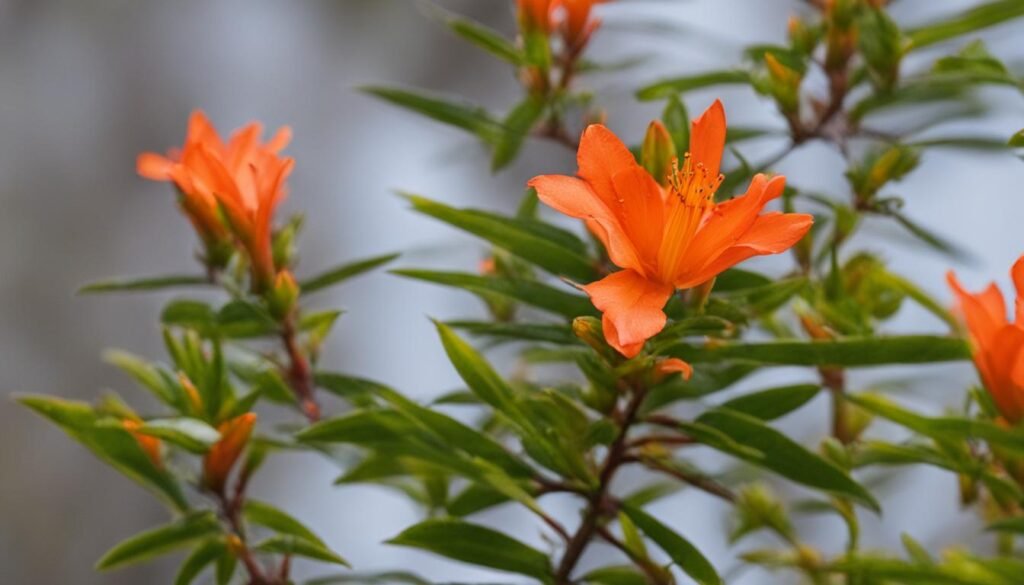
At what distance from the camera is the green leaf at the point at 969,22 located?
70 cm

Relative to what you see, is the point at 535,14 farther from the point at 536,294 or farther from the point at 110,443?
the point at 110,443

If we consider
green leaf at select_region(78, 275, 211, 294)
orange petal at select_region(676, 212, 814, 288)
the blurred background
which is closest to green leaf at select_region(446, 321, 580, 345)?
orange petal at select_region(676, 212, 814, 288)

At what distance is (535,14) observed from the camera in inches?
28.9

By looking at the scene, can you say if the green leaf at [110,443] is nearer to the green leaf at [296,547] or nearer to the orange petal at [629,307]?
the green leaf at [296,547]

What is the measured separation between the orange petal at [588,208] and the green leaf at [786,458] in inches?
4.8

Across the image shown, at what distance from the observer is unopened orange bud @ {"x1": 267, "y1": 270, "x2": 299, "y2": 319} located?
2.21 ft

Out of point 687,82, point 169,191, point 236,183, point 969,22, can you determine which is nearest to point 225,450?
point 236,183

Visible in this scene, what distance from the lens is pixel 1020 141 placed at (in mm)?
506

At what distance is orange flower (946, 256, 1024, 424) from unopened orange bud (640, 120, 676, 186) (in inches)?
6.0

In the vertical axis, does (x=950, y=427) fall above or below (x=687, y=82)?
below

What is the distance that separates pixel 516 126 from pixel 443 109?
0.05 meters

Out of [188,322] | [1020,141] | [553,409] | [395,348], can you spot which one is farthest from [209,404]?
[395,348]

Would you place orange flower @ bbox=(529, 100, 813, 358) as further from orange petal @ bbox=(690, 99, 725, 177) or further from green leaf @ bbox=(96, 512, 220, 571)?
green leaf @ bbox=(96, 512, 220, 571)

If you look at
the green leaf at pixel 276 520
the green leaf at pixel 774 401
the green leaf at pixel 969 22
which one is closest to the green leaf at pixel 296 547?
the green leaf at pixel 276 520
